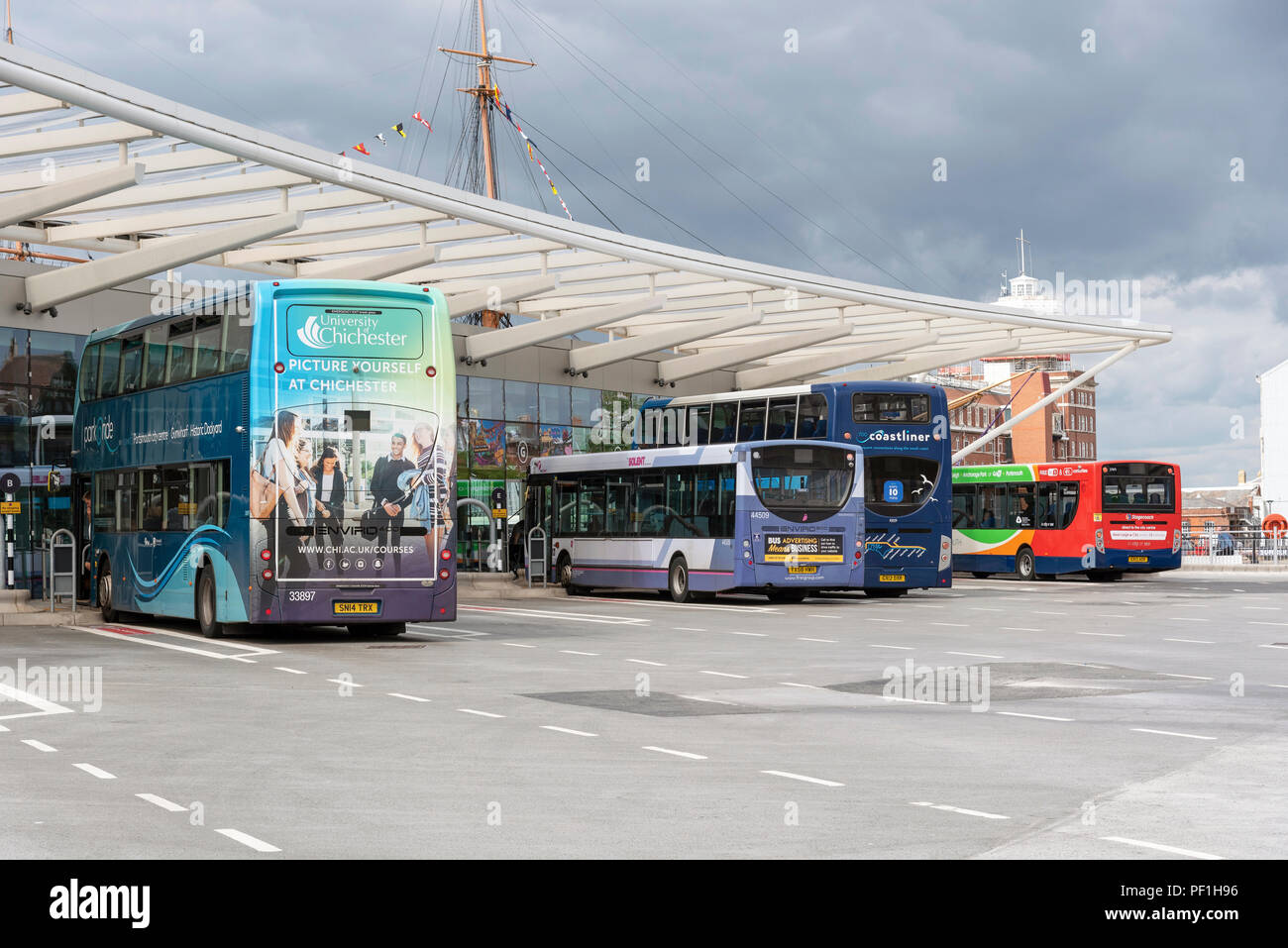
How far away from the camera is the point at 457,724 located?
36.9 feet

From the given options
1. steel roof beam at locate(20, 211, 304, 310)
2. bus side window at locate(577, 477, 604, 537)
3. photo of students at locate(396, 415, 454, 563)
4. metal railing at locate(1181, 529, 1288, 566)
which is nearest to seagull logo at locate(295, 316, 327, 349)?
photo of students at locate(396, 415, 454, 563)

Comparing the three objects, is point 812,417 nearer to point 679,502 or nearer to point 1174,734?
point 679,502

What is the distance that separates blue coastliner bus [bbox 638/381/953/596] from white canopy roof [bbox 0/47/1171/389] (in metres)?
5.33

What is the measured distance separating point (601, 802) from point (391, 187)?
20455 mm

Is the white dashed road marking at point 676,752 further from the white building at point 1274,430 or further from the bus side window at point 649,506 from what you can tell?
the white building at point 1274,430

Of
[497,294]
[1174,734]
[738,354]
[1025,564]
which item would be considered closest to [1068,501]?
[1025,564]

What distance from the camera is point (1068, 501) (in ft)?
134

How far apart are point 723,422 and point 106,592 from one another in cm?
1423

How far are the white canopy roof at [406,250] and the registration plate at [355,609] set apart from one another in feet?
25.4

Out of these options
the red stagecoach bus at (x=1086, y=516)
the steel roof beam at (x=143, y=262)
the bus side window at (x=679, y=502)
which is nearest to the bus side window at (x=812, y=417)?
the bus side window at (x=679, y=502)

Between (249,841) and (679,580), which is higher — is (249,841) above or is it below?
below

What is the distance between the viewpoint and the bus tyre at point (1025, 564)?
42219 mm

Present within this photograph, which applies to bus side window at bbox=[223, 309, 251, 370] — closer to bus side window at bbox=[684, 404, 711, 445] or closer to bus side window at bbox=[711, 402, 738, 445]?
bus side window at bbox=[711, 402, 738, 445]
